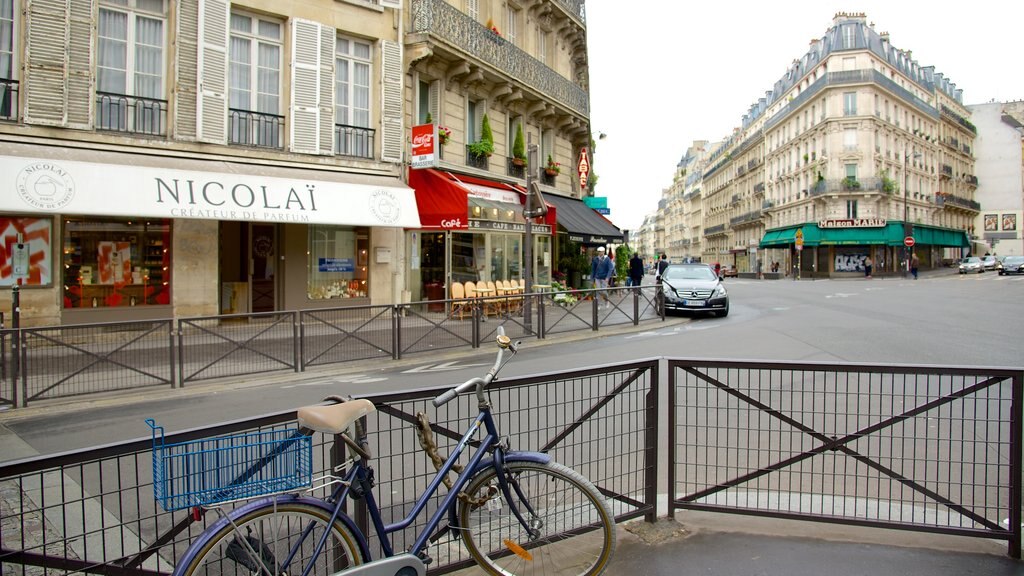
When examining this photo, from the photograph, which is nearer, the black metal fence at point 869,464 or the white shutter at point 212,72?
the black metal fence at point 869,464

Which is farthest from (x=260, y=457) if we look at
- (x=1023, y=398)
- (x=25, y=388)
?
(x=25, y=388)

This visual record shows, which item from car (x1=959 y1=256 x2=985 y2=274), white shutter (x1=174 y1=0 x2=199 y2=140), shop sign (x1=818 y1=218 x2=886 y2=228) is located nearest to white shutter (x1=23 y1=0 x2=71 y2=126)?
white shutter (x1=174 y1=0 x2=199 y2=140)

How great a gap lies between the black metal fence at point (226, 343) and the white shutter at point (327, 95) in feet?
19.6

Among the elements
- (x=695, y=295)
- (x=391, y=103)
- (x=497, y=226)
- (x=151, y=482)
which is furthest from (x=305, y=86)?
(x=151, y=482)

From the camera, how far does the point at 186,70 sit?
14141 millimetres

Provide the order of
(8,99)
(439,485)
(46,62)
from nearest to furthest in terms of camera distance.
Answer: (439,485), (8,99), (46,62)

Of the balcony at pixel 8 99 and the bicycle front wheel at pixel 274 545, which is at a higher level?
the balcony at pixel 8 99

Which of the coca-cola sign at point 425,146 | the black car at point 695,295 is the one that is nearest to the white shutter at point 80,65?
the coca-cola sign at point 425,146

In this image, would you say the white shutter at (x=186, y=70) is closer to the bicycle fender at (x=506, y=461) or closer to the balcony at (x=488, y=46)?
the balcony at (x=488, y=46)

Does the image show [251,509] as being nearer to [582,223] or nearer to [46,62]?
[46,62]

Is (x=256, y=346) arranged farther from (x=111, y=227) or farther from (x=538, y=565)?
(x=538, y=565)

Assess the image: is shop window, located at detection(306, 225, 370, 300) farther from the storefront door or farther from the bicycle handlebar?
the bicycle handlebar

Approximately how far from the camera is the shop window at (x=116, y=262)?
42.9 feet

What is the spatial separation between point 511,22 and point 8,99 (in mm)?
15976
